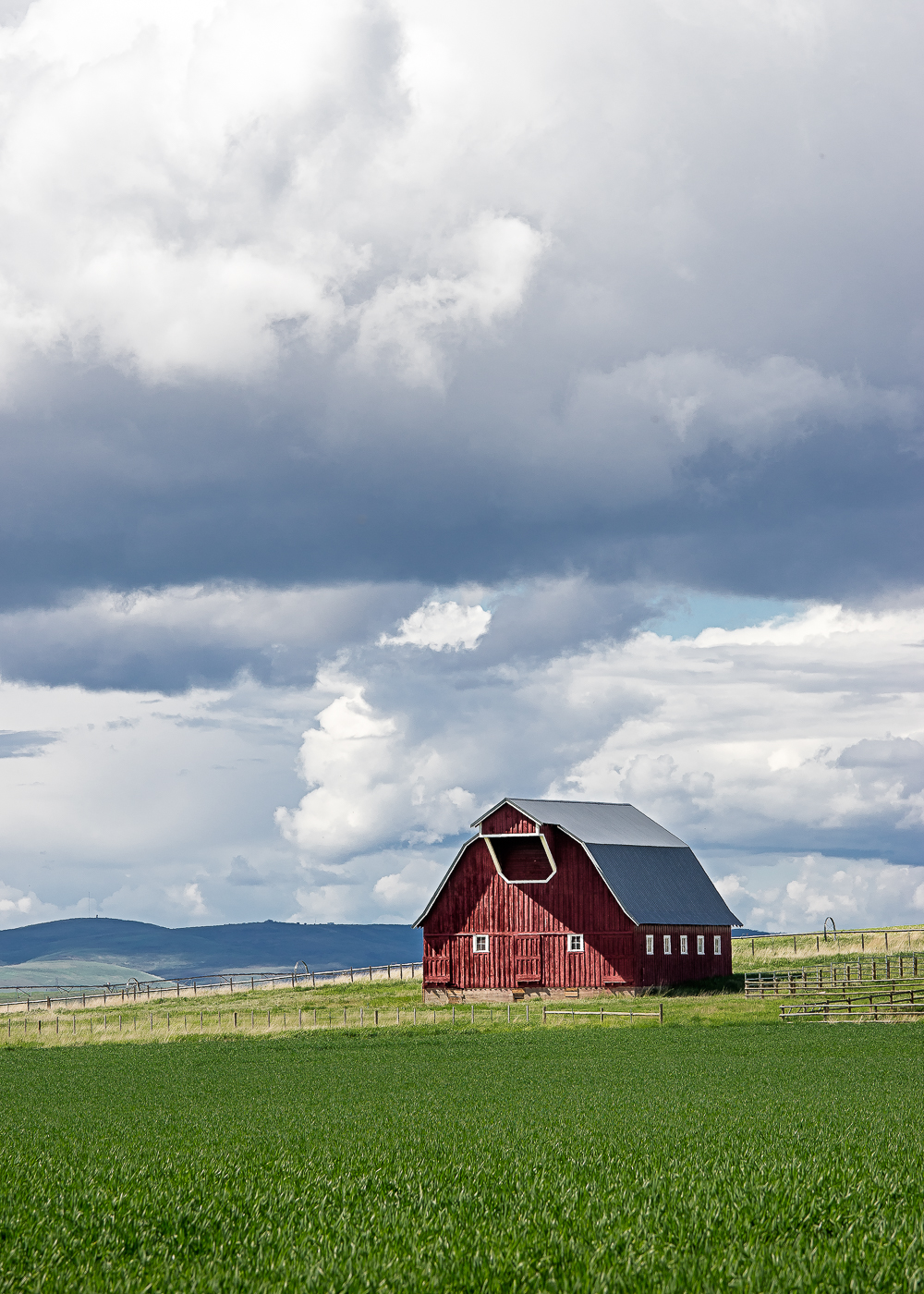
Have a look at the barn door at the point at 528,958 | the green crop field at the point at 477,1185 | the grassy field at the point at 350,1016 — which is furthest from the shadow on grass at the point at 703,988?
the green crop field at the point at 477,1185

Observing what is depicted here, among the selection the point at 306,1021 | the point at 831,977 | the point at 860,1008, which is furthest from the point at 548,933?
the point at 860,1008

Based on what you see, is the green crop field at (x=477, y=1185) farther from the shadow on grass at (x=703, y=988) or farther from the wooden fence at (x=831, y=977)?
the shadow on grass at (x=703, y=988)

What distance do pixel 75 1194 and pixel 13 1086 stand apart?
26276 mm

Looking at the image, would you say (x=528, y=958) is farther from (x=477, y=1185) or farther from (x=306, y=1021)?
(x=477, y=1185)

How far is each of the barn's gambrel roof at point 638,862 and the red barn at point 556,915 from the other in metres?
0.09

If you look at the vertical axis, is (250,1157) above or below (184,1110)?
above

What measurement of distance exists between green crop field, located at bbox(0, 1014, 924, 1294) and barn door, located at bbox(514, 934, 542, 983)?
3273 cm

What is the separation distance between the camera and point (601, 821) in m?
70.0

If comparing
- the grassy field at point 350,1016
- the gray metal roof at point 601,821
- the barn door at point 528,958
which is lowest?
the grassy field at point 350,1016

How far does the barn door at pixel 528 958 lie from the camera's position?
64688mm

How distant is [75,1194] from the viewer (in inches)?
502

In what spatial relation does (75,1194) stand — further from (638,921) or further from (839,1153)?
(638,921)

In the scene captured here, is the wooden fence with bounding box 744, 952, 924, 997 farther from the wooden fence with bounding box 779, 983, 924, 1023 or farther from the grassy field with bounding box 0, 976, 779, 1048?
the wooden fence with bounding box 779, 983, 924, 1023

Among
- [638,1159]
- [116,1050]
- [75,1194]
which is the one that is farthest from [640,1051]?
[75,1194]
